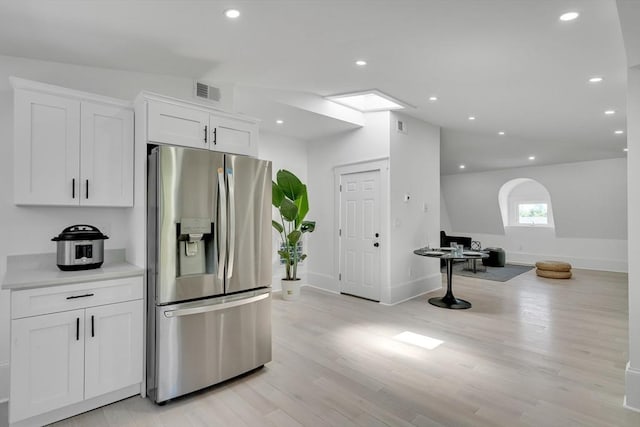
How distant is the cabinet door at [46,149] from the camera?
7.72ft

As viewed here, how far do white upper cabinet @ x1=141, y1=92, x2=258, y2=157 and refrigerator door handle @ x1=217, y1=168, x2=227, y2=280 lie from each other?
44 centimetres

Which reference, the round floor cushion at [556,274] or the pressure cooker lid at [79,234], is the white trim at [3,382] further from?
the round floor cushion at [556,274]

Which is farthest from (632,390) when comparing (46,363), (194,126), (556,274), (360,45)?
(556,274)

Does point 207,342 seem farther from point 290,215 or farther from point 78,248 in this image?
point 290,215

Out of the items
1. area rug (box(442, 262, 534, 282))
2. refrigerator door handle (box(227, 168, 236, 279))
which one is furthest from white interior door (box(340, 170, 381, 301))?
area rug (box(442, 262, 534, 282))

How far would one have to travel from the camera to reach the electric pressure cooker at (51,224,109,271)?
2428mm

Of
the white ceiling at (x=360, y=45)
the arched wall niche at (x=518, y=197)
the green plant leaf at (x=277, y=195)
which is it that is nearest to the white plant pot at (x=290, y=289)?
the green plant leaf at (x=277, y=195)

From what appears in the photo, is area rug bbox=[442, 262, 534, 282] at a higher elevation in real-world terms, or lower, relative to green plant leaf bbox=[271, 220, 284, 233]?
lower

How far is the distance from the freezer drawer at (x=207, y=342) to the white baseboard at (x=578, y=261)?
29.7 feet

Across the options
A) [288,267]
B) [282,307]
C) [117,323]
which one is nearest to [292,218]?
Result: [288,267]

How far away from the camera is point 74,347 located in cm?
222

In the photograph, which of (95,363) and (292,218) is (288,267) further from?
(95,363)

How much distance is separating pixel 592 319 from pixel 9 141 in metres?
6.66

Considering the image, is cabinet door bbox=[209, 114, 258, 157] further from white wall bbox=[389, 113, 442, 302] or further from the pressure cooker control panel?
white wall bbox=[389, 113, 442, 302]
